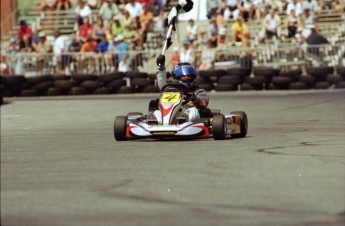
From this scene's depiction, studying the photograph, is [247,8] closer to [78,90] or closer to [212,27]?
[212,27]

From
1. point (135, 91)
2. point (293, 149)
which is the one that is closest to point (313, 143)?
point (293, 149)

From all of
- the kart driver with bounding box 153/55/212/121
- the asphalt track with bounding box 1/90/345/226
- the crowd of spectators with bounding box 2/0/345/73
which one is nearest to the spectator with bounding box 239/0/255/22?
the crowd of spectators with bounding box 2/0/345/73

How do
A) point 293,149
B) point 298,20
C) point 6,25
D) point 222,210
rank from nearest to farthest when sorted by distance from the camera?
point 222,210
point 293,149
point 298,20
point 6,25

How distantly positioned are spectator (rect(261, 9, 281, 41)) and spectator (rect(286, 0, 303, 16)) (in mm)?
292

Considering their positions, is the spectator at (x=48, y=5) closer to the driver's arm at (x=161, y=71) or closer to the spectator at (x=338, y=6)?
the spectator at (x=338, y=6)

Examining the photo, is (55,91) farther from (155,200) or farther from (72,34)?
(155,200)

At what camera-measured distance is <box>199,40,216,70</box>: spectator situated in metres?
24.5

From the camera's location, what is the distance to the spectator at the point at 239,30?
79.6 ft

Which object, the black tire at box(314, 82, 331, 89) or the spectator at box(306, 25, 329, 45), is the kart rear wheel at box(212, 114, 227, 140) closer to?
the spectator at box(306, 25, 329, 45)

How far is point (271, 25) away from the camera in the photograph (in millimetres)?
23984

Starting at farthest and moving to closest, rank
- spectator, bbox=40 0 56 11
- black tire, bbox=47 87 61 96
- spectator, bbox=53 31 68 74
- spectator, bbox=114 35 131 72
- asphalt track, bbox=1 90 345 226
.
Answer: spectator, bbox=40 0 56 11, spectator, bbox=53 31 68 74, black tire, bbox=47 87 61 96, spectator, bbox=114 35 131 72, asphalt track, bbox=1 90 345 226

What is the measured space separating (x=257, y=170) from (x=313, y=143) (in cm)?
296

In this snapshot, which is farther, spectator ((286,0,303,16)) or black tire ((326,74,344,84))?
black tire ((326,74,344,84))

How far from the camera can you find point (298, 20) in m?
23.6
